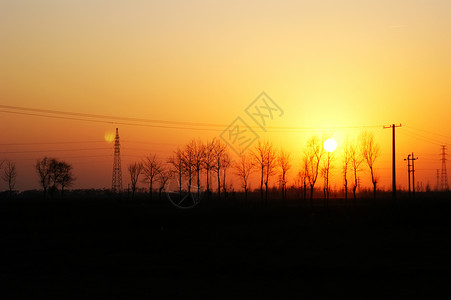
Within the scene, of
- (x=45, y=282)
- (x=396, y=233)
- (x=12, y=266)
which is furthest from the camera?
(x=396, y=233)

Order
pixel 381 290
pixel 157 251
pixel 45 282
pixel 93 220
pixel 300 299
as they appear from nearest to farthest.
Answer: pixel 300 299 → pixel 381 290 → pixel 45 282 → pixel 157 251 → pixel 93 220

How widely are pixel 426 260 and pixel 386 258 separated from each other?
1.56 metres

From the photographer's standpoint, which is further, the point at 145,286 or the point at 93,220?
the point at 93,220

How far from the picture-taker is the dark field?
600 inches

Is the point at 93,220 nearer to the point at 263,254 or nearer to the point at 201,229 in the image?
the point at 201,229

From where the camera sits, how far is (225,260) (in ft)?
68.0

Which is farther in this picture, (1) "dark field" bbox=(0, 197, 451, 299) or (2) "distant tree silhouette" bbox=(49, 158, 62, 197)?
(2) "distant tree silhouette" bbox=(49, 158, 62, 197)

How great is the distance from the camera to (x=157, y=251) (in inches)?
912

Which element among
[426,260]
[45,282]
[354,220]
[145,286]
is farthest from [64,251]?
[354,220]

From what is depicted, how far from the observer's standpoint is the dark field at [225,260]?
50.0ft

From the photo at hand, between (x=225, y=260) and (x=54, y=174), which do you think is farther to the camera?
(x=54, y=174)

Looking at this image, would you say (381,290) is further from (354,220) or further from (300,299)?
(354,220)

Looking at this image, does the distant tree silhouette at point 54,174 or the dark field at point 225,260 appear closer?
the dark field at point 225,260

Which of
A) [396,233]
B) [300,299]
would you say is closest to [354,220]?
[396,233]
